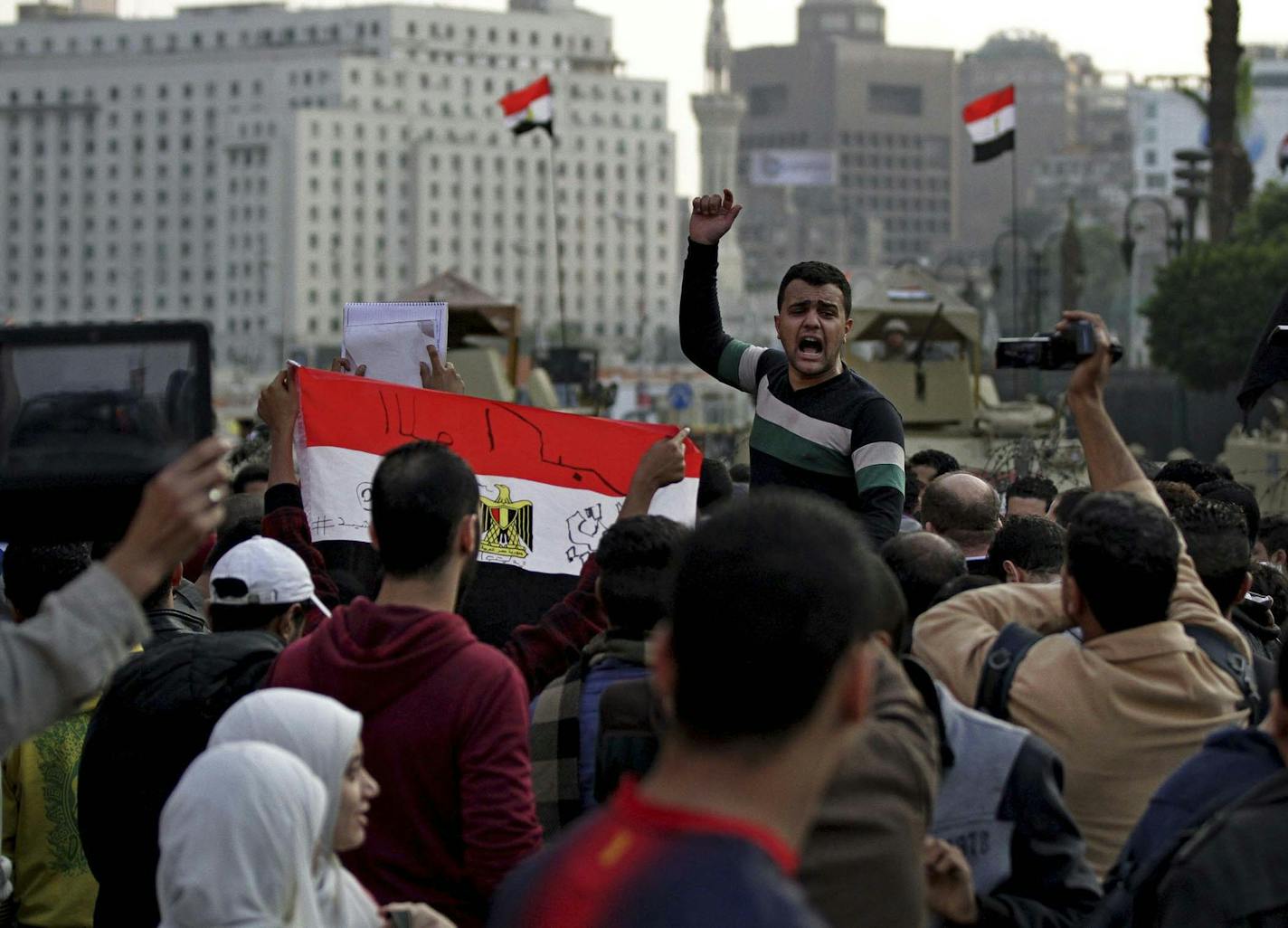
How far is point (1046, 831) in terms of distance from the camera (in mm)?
3641

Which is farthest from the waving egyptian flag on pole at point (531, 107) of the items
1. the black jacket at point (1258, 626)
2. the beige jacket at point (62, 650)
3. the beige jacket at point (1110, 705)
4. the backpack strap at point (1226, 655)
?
the beige jacket at point (62, 650)

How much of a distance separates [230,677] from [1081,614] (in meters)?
1.81

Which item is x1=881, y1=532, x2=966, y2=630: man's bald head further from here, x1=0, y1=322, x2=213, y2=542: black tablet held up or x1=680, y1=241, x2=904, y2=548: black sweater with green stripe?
x1=0, y1=322, x2=213, y2=542: black tablet held up

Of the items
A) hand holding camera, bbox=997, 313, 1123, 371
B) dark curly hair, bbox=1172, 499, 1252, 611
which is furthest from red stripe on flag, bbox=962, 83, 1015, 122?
hand holding camera, bbox=997, 313, 1123, 371

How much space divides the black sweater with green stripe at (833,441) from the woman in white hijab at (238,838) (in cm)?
243

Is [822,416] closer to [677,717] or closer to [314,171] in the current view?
[677,717]

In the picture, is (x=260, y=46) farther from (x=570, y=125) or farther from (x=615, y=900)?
(x=615, y=900)

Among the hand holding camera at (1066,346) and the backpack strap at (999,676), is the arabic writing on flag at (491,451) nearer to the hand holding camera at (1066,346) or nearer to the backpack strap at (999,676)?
the hand holding camera at (1066,346)

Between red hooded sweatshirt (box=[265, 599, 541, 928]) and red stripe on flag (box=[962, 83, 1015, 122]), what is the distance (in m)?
33.7

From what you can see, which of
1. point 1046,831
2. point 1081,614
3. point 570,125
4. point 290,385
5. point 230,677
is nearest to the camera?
point 1046,831

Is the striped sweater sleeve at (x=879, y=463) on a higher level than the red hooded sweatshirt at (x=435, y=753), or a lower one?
higher

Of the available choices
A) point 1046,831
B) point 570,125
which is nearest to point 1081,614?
point 1046,831

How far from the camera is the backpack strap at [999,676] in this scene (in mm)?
4070

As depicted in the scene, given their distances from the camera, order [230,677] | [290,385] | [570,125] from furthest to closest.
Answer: [570,125] < [290,385] < [230,677]
